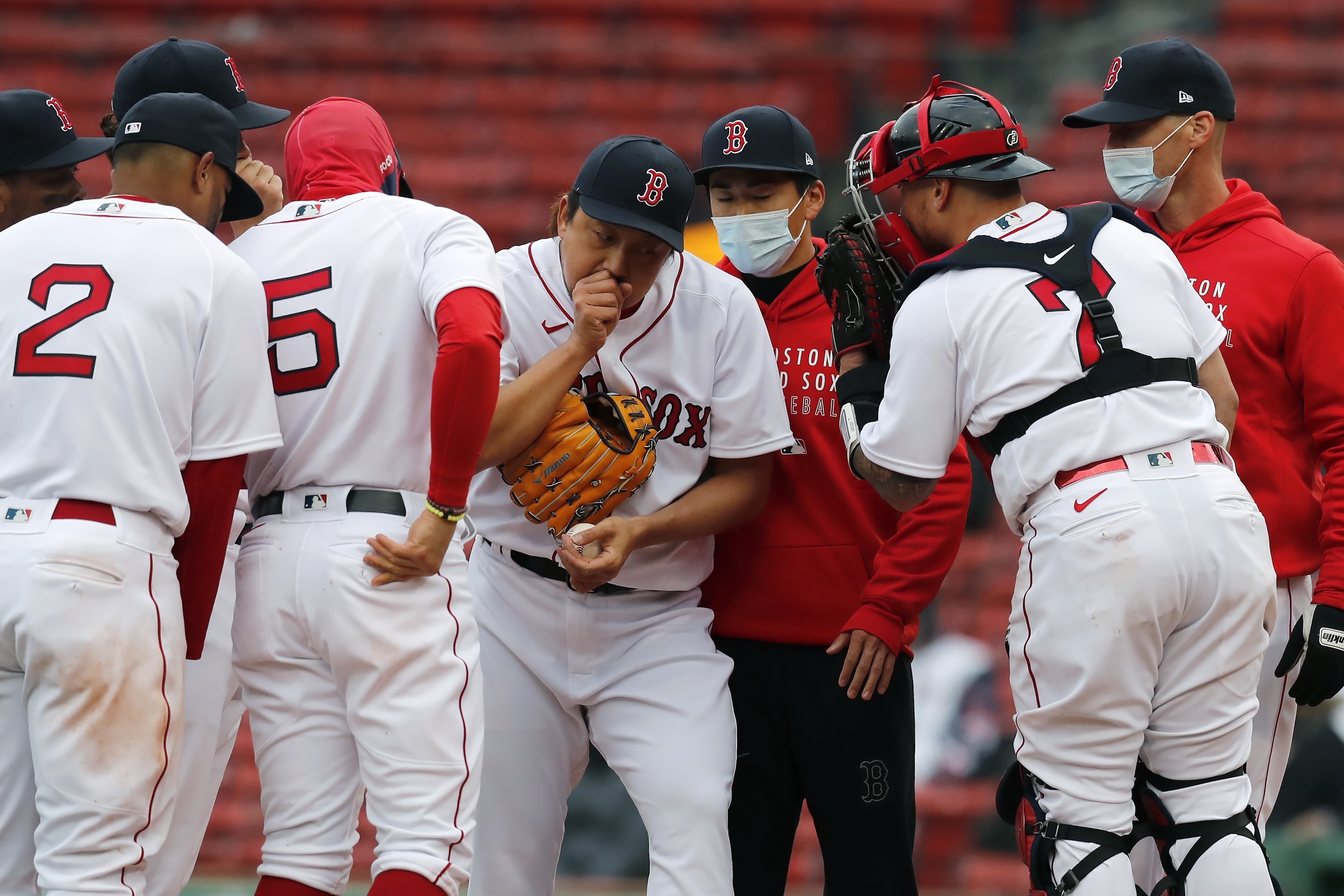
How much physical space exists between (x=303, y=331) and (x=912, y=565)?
5.07ft

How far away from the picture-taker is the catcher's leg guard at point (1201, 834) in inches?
117

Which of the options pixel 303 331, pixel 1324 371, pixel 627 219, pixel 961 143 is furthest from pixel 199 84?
pixel 1324 371

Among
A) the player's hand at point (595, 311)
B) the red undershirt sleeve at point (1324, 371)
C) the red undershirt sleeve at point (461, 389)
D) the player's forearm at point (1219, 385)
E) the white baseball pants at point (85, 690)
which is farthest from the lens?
→ the red undershirt sleeve at point (1324, 371)

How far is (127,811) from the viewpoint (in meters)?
2.80

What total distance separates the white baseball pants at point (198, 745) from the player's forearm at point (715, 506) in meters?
0.94

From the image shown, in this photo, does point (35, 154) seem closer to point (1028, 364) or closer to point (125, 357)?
point (125, 357)

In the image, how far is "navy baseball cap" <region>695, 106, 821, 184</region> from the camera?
3.71m

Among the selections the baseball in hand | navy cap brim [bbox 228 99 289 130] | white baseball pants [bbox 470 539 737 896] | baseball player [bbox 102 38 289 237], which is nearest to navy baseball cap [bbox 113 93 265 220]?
baseball player [bbox 102 38 289 237]

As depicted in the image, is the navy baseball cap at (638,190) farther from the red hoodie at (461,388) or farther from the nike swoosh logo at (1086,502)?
the nike swoosh logo at (1086,502)

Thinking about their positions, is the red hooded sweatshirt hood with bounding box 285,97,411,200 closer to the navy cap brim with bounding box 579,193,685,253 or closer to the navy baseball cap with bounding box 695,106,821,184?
the navy cap brim with bounding box 579,193,685,253

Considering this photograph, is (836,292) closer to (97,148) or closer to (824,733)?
(824,733)

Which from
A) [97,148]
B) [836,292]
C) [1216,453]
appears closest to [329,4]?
[97,148]

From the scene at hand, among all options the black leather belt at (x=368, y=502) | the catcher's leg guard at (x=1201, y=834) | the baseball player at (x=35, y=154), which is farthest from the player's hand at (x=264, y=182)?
the catcher's leg guard at (x=1201, y=834)

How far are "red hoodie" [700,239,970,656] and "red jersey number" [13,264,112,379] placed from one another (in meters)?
1.64
